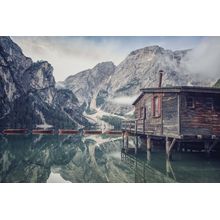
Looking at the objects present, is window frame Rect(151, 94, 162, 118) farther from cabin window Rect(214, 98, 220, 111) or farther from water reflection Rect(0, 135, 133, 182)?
water reflection Rect(0, 135, 133, 182)

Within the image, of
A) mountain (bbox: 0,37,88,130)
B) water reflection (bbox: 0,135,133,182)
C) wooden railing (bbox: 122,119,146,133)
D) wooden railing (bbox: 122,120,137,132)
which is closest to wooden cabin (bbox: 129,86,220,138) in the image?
wooden railing (bbox: 122,119,146,133)

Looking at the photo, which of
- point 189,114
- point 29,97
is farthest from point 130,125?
point 29,97

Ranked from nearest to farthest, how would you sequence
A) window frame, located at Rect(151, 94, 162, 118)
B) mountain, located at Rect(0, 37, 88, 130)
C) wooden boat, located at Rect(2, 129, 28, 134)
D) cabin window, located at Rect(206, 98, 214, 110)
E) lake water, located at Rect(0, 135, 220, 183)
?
lake water, located at Rect(0, 135, 220, 183) → cabin window, located at Rect(206, 98, 214, 110) → wooden boat, located at Rect(2, 129, 28, 134) → window frame, located at Rect(151, 94, 162, 118) → mountain, located at Rect(0, 37, 88, 130)

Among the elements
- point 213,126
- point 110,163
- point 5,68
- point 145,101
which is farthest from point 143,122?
point 5,68

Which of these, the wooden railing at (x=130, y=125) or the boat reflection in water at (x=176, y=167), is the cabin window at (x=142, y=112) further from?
the boat reflection in water at (x=176, y=167)

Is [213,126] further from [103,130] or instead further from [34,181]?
[103,130]

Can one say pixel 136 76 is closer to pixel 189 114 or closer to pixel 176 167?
pixel 189 114
